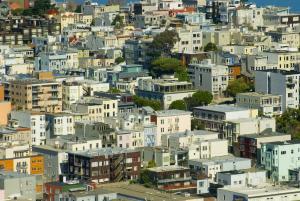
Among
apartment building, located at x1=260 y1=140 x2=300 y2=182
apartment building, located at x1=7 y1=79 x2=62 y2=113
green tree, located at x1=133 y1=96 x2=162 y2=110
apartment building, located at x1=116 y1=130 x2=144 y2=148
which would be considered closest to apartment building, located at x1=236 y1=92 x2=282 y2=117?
green tree, located at x1=133 y1=96 x2=162 y2=110

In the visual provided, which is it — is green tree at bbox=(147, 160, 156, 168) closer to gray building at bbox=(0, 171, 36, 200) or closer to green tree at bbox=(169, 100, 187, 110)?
gray building at bbox=(0, 171, 36, 200)

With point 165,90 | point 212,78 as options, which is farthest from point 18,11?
point 165,90

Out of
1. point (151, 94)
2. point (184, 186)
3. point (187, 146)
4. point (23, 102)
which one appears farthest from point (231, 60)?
point (184, 186)

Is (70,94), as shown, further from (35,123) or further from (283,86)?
(283,86)

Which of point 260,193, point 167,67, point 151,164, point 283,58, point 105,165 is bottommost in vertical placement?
point 151,164

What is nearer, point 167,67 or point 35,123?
point 35,123

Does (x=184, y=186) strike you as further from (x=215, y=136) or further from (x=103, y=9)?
(x=103, y=9)

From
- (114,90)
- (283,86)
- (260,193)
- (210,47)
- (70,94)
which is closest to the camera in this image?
(260,193)
